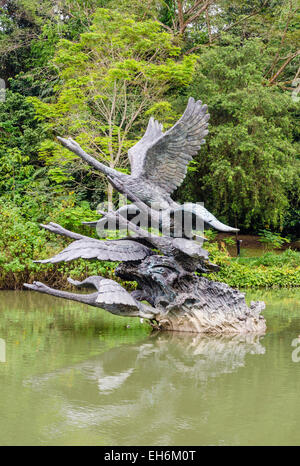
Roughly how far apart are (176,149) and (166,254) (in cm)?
129

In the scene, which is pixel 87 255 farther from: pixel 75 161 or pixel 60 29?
pixel 60 29

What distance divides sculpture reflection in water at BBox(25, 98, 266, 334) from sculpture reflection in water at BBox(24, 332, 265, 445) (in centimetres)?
31

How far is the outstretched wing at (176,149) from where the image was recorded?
6.67 m

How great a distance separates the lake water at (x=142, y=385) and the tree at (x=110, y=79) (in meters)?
6.77

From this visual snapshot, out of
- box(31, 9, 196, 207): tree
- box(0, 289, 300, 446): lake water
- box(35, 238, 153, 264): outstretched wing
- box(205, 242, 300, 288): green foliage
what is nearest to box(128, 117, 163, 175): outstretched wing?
box(35, 238, 153, 264): outstretched wing

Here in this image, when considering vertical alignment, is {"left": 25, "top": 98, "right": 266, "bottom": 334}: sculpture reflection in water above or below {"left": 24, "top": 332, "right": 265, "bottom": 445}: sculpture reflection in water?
above

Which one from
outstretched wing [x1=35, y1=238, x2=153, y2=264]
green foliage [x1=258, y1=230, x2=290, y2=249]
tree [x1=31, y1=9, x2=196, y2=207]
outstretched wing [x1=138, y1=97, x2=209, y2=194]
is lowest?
green foliage [x1=258, y1=230, x2=290, y2=249]

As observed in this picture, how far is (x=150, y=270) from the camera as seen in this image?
6566 mm

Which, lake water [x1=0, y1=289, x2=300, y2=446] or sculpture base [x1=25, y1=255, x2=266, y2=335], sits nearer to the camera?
lake water [x1=0, y1=289, x2=300, y2=446]

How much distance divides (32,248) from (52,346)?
449 cm

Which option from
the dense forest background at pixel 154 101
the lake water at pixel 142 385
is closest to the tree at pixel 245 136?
the dense forest background at pixel 154 101

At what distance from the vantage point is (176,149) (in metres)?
6.80

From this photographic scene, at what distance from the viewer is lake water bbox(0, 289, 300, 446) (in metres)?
3.51

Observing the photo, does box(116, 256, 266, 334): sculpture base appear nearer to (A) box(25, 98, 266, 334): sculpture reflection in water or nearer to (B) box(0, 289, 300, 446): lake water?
(A) box(25, 98, 266, 334): sculpture reflection in water
